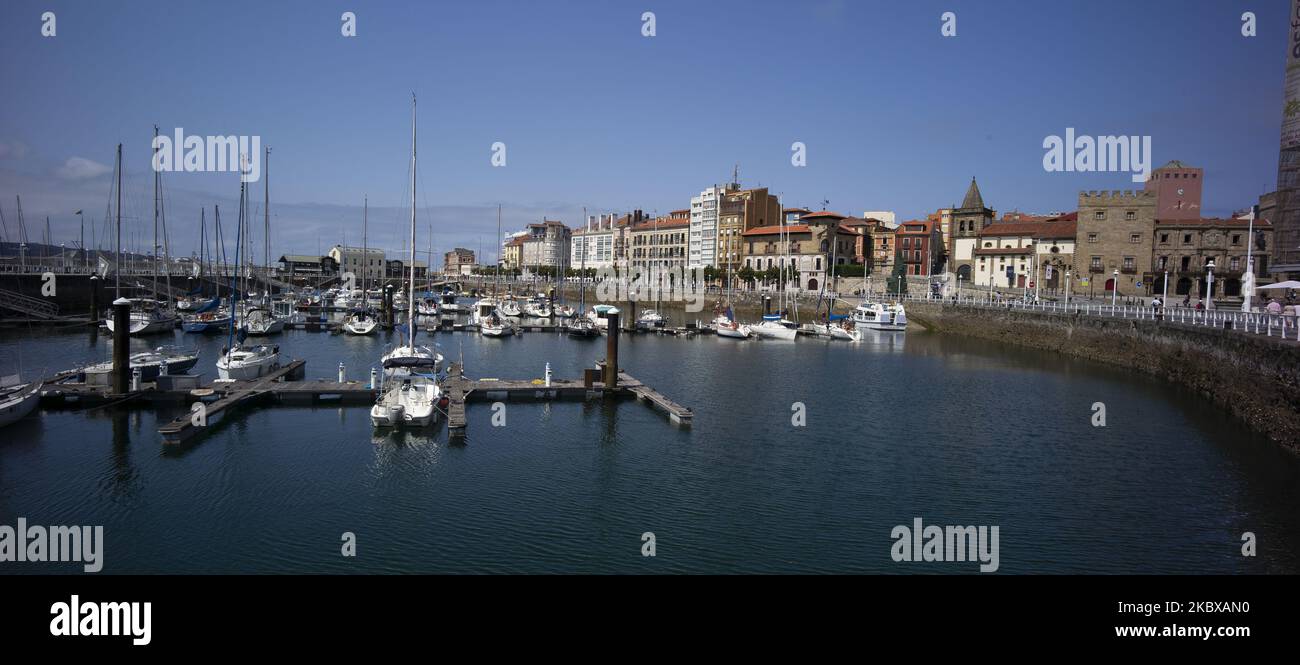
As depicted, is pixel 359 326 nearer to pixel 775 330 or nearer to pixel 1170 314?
pixel 775 330

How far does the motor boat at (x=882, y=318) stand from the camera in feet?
246

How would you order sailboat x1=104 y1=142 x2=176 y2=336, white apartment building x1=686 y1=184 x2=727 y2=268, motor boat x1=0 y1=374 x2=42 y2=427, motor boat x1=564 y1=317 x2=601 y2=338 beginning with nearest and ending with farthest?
motor boat x1=0 y1=374 x2=42 y2=427
sailboat x1=104 y1=142 x2=176 y2=336
motor boat x1=564 y1=317 x2=601 y2=338
white apartment building x1=686 y1=184 x2=727 y2=268

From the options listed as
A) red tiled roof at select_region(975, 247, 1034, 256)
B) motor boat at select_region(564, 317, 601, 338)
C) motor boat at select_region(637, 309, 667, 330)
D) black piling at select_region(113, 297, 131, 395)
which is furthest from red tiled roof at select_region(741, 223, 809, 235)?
black piling at select_region(113, 297, 131, 395)

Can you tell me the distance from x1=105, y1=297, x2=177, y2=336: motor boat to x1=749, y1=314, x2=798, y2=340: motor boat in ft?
152

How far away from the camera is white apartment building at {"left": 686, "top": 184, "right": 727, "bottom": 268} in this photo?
5133 inches

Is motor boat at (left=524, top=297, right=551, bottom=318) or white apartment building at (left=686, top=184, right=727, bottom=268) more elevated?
white apartment building at (left=686, top=184, right=727, bottom=268)

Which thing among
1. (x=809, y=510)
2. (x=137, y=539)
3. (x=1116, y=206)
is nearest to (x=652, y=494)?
(x=809, y=510)

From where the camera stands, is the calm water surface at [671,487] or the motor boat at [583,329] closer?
the calm water surface at [671,487]

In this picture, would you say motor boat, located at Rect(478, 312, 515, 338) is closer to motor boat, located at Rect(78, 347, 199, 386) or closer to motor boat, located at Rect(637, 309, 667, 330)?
motor boat, located at Rect(637, 309, 667, 330)

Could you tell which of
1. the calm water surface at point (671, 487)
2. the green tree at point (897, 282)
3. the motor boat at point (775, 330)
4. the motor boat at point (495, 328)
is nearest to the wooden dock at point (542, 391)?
the calm water surface at point (671, 487)

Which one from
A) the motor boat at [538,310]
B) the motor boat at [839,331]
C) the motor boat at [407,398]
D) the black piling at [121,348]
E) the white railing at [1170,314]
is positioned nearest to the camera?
the motor boat at [407,398]

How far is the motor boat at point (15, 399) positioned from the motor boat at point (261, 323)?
30.3m
